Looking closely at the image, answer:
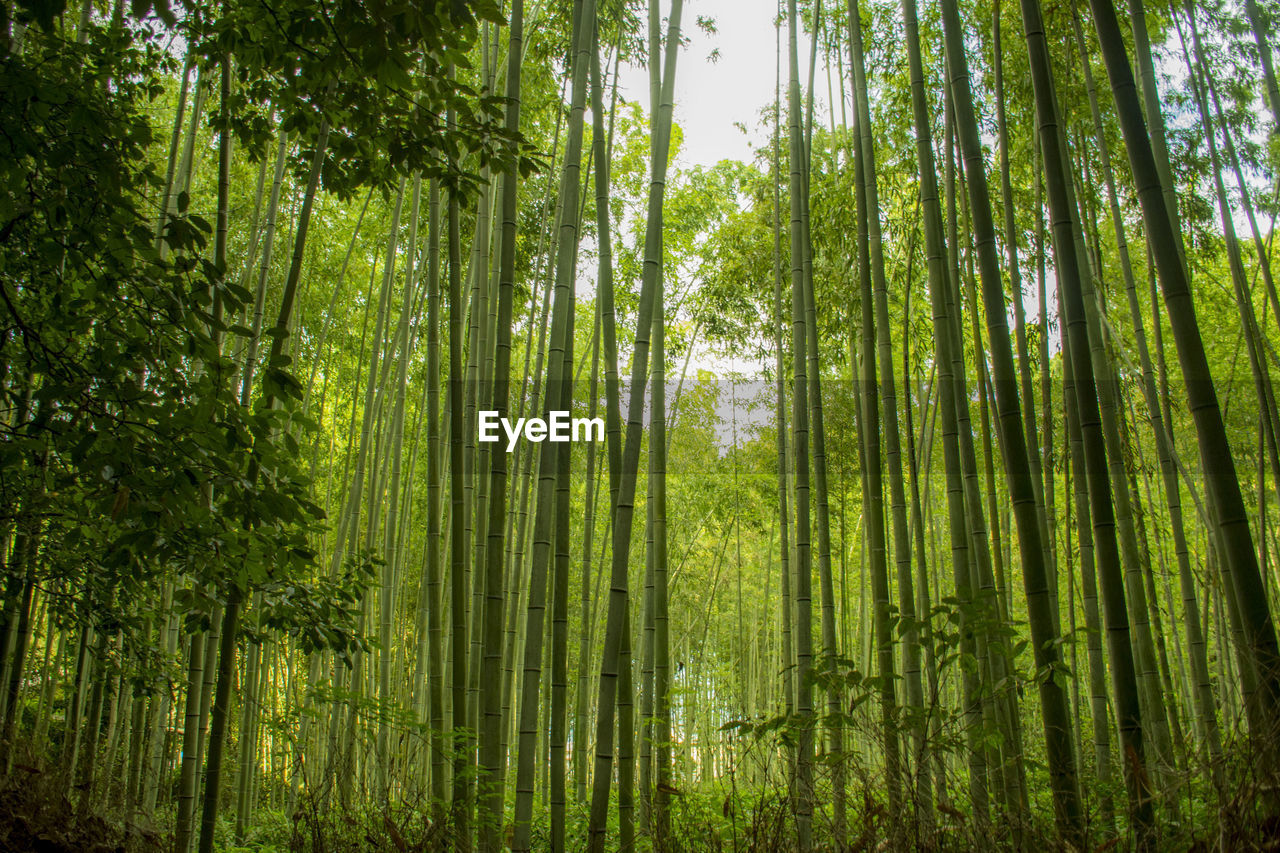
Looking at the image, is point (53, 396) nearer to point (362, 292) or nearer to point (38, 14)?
point (38, 14)

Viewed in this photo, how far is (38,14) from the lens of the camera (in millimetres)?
1078

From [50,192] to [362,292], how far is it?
542 centimetres

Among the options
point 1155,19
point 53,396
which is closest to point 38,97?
point 53,396

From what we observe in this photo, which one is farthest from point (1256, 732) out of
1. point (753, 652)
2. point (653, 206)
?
point (753, 652)

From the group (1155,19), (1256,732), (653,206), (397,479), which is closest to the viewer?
(1256,732)

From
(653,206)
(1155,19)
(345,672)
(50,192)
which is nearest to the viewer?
(50,192)

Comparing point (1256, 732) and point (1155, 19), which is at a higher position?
point (1155, 19)

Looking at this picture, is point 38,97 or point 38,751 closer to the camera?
point 38,97

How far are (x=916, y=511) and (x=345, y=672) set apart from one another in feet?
12.9

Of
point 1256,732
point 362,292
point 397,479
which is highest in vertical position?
point 362,292

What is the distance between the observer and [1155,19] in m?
3.82

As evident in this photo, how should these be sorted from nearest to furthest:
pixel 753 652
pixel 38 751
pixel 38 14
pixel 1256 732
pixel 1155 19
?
pixel 38 14
pixel 1256 732
pixel 38 751
pixel 1155 19
pixel 753 652

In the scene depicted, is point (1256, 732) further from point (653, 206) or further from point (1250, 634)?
point (653, 206)

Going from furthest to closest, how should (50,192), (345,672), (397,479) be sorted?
(345,672) < (397,479) < (50,192)
